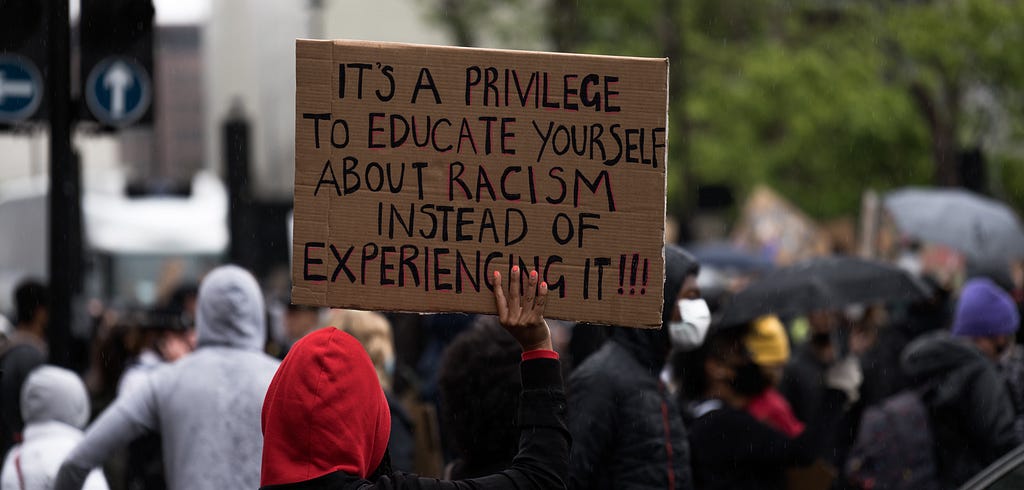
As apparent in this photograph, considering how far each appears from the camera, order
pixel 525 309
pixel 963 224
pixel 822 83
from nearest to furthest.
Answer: pixel 525 309 → pixel 963 224 → pixel 822 83

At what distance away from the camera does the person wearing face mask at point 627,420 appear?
508 centimetres

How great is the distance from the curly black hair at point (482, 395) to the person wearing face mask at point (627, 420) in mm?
458

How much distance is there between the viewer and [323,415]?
10.9 feet

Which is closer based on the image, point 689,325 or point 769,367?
point 689,325

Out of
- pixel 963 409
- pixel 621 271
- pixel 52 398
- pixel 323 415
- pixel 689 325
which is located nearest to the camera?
pixel 323 415

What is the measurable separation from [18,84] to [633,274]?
4626 millimetres

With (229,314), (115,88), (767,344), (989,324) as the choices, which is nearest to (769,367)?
(767,344)

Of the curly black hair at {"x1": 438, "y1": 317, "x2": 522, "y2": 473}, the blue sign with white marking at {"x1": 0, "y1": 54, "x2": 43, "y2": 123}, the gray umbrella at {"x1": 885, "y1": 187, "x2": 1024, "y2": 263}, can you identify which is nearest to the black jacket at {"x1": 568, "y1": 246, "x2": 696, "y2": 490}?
the curly black hair at {"x1": 438, "y1": 317, "x2": 522, "y2": 473}

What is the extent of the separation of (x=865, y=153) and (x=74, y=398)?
24696 millimetres

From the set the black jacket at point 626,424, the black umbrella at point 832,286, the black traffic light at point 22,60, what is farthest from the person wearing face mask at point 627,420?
the black umbrella at point 832,286

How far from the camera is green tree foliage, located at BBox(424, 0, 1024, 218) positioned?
78.3 feet

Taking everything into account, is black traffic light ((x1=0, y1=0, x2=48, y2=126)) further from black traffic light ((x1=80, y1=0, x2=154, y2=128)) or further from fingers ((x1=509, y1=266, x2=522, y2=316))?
fingers ((x1=509, y1=266, x2=522, y2=316))

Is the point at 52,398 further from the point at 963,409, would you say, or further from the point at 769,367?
the point at 963,409

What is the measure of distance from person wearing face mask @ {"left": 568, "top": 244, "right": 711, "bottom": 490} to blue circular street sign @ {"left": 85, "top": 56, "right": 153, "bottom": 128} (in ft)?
9.37
